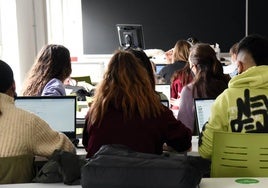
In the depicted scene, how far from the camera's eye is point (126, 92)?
8.44ft

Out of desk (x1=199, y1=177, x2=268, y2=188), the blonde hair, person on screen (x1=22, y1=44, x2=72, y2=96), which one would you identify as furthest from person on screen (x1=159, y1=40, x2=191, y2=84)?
desk (x1=199, y1=177, x2=268, y2=188)

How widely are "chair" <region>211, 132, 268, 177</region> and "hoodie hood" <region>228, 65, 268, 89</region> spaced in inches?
11.7

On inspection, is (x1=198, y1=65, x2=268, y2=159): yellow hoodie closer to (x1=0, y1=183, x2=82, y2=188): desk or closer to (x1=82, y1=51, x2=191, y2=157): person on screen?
(x1=82, y1=51, x2=191, y2=157): person on screen

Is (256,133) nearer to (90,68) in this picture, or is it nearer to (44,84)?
(44,84)

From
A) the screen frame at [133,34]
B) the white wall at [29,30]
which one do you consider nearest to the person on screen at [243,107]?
the white wall at [29,30]

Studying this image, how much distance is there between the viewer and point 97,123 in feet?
8.59

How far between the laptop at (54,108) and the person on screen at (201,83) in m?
0.94

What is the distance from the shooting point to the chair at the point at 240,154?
92.1 inches

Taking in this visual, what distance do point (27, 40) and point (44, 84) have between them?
9.45ft

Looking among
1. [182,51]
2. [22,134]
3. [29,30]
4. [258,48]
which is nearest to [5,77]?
[22,134]

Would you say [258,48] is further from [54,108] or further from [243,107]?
[54,108]

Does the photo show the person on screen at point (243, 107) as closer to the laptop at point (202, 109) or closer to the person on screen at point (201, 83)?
the laptop at point (202, 109)

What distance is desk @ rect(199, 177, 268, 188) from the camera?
2066mm

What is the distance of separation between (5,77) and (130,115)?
2.24 ft
